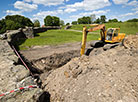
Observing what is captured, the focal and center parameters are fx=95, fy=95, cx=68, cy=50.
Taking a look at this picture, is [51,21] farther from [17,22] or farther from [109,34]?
[109,34]

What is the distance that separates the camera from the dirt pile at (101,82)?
9.44 ft

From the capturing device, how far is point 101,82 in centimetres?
335

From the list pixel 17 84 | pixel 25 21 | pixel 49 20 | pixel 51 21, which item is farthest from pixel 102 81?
pixel 51 21

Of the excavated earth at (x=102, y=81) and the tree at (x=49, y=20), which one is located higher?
the tree at (x=49, y=20)

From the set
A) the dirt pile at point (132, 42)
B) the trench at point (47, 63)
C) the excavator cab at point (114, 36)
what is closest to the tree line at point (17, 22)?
the trench at point (47, 63)

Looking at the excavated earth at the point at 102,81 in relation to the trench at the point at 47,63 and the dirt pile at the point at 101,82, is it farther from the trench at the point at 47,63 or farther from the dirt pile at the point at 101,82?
the trench at the point at 47,63

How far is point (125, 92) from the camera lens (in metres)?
2.84

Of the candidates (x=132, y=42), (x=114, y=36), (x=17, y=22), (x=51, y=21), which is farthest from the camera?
(x=51, y=21)

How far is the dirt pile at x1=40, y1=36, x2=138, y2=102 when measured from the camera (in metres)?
2.88

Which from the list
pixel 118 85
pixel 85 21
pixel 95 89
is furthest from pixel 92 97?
pixel 85 21

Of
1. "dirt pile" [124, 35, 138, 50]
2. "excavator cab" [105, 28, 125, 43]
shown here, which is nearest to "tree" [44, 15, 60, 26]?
"excavator cab" [105, 28, 125, 43]

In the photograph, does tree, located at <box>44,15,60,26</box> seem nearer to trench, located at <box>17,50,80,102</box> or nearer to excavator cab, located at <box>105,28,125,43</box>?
excavator cab, located at <box>105,28,125,43</box>

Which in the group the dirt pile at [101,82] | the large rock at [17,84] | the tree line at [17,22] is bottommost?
the dirt pile at [101,82]

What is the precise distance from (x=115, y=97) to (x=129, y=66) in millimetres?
1574
